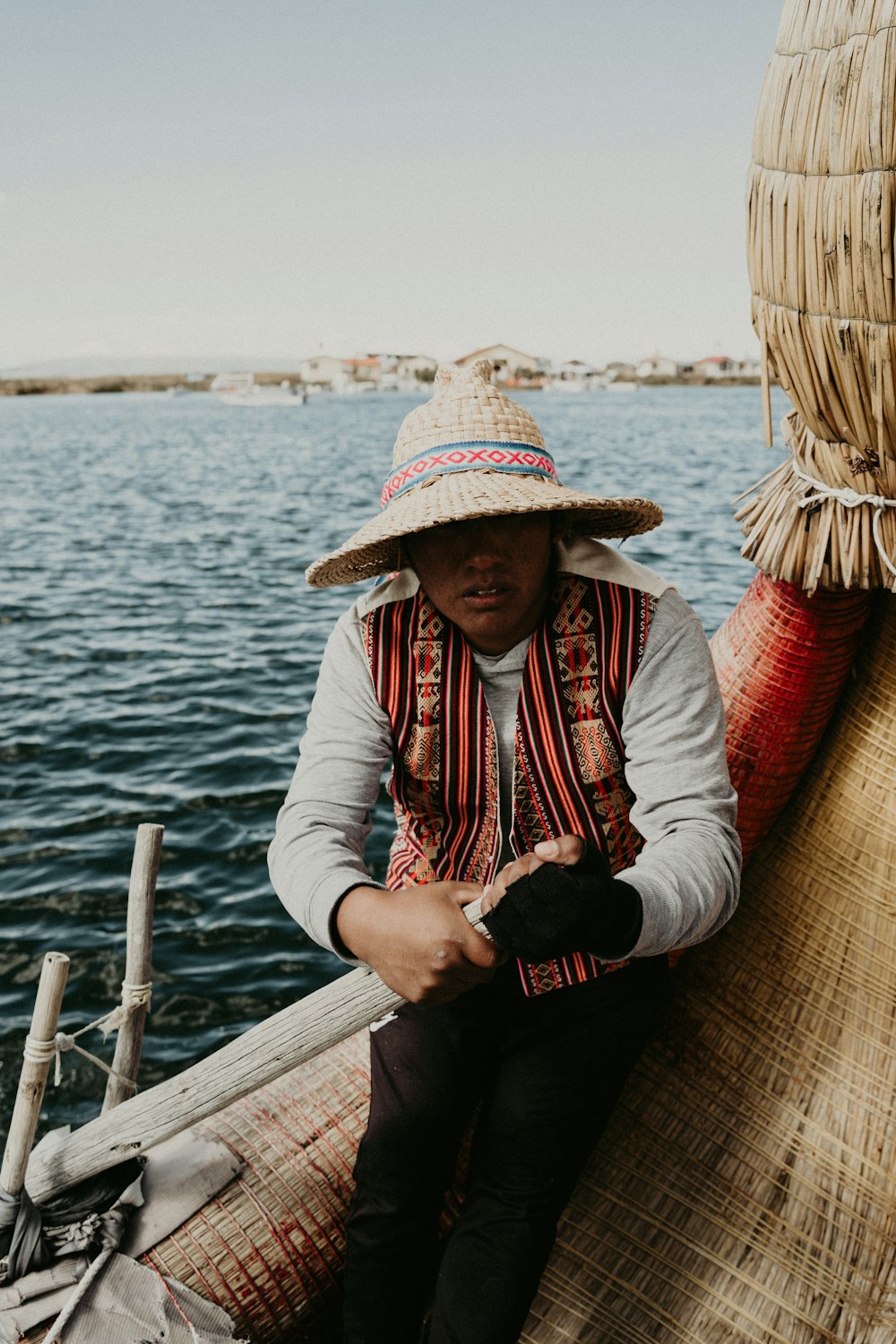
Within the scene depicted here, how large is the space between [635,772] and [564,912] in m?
0.44

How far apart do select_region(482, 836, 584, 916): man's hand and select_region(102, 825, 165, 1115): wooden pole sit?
143cm

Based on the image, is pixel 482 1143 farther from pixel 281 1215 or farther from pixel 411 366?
pixel 411 366

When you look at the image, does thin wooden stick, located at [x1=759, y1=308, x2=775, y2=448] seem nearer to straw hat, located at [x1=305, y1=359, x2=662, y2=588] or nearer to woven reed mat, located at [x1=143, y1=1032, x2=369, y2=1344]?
straw hat, located at [x1=305, y1=359, x2=662, y2=588]

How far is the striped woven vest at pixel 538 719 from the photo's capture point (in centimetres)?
201

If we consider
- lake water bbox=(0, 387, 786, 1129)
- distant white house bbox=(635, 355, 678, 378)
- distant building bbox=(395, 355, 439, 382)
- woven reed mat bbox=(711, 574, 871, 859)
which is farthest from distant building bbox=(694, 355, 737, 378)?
woven reed mat bbox=(711, 574, 871, 859)

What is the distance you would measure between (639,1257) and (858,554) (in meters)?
1.65

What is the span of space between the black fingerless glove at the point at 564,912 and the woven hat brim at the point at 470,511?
23.3 inches

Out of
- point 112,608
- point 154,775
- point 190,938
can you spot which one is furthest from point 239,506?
point 190,938

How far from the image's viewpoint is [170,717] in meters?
9.07

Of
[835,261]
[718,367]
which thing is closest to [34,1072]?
[835,261]

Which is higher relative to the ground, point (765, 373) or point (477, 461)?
point (765, 373)

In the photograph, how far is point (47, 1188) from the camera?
2.28 metres

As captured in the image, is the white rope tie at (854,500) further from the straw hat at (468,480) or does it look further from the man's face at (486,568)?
the man's face at (486,568)

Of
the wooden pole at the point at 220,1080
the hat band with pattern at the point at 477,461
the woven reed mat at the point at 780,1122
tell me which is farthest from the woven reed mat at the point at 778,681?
the wooden pole at the point at 220,1080
